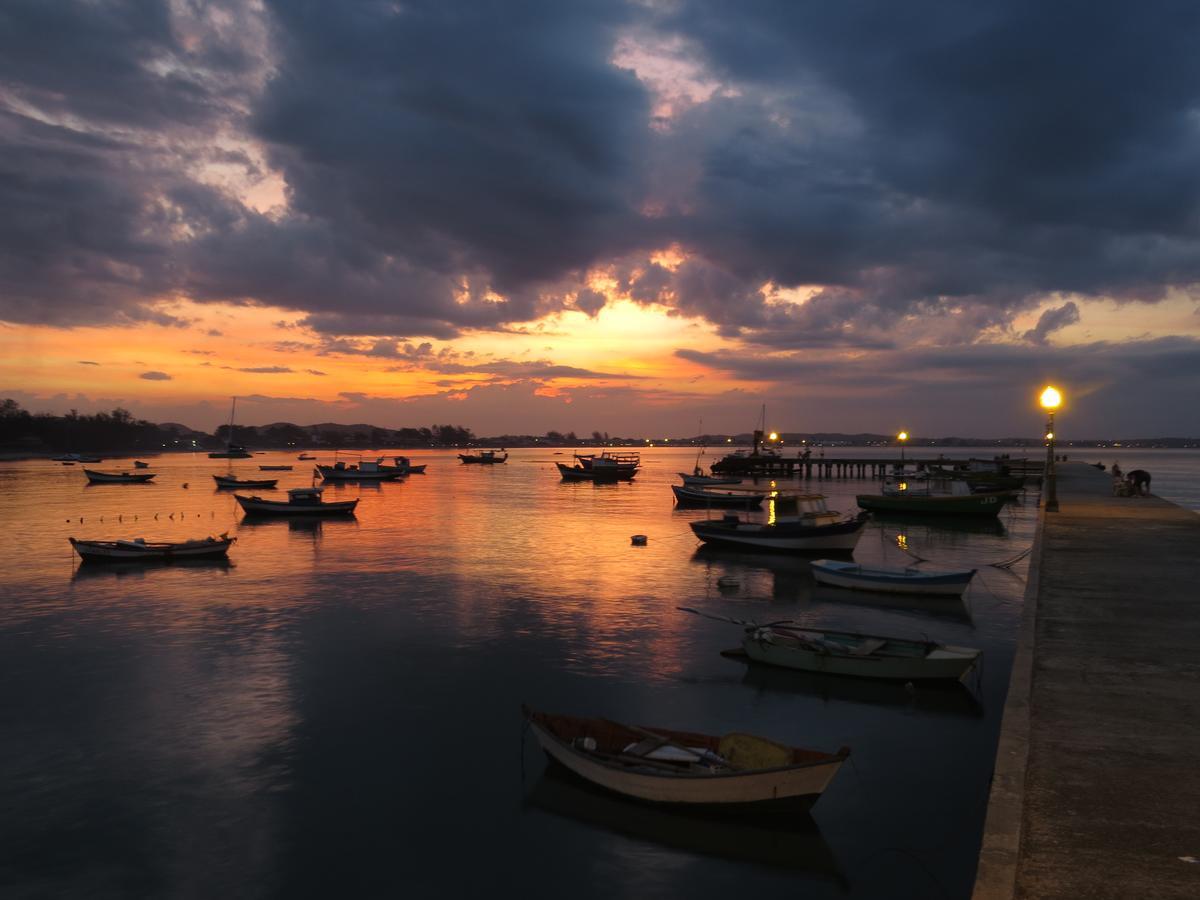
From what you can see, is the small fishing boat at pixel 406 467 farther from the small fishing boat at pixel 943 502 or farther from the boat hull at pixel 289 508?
the small fishing boat at pixel 943 502

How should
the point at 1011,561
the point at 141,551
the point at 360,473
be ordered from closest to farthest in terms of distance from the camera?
1. the point at 1011,561
2. the point at 141,551
3. the point at 360,473

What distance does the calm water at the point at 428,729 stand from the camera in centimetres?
1382

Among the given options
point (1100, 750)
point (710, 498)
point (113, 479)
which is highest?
point (1100, 750)

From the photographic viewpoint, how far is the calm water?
45.3ft

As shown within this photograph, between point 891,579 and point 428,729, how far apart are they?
22.2 metres

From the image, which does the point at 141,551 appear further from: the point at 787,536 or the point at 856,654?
the point at 856,654

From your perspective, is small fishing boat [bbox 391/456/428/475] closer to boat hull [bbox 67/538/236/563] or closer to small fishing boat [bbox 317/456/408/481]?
small fishing boat [bbox 317/456/408/481]

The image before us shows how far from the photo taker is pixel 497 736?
19.5 m

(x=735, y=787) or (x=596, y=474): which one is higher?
(x=596, y=474)

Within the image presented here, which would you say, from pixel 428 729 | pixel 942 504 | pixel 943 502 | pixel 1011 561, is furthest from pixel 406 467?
pixel 428 729

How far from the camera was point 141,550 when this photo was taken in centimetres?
4581

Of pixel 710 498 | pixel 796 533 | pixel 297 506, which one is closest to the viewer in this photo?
pixel 796 533

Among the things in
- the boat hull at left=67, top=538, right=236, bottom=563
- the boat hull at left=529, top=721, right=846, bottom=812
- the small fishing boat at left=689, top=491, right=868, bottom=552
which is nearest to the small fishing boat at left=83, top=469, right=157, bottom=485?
the boat hull at left=67, top=538, right=236, bottom=563

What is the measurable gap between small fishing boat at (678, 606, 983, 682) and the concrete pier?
2.92 metres
